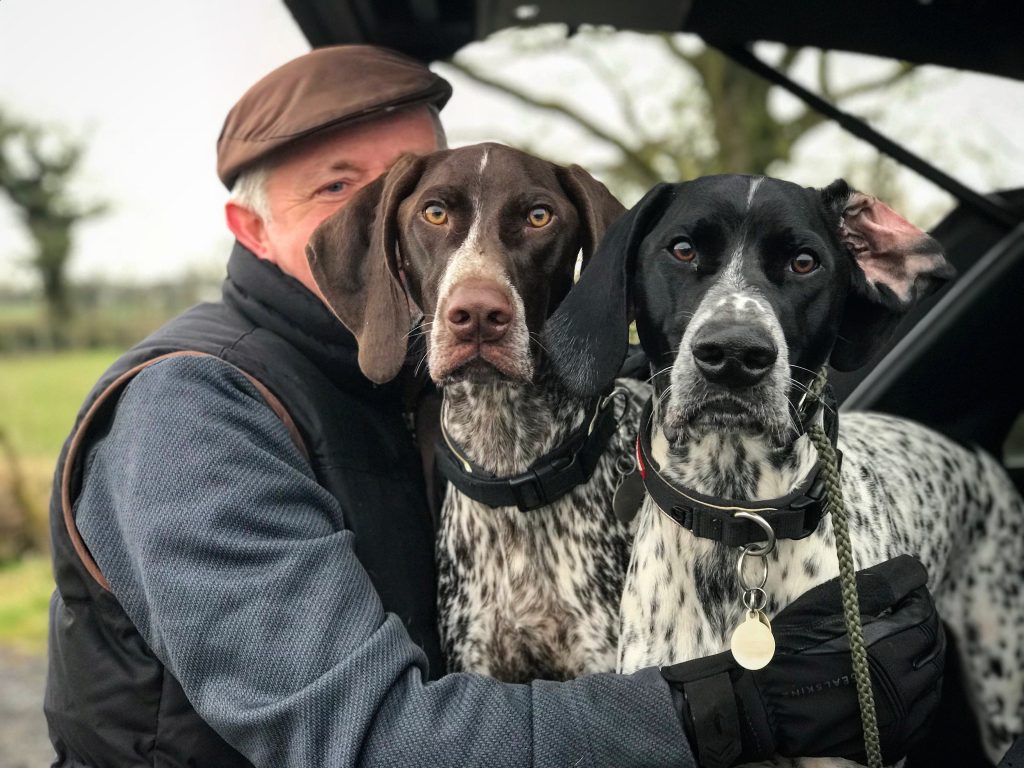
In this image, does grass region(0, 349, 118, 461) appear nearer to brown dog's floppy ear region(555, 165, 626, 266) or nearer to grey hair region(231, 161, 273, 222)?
grey hair region(231, 161, 273, 222)

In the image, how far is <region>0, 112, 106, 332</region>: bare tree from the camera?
12078 millimetres

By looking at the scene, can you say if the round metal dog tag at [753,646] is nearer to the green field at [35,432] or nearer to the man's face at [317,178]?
the man's face at [317,178]

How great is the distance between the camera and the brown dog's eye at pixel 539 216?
2.23m

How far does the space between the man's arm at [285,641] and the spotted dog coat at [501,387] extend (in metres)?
0.40

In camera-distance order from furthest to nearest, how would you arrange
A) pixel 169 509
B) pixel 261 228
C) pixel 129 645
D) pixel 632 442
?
1. pixel 261 228
2. pixel 632 442
3. pixel 129 645
4. pixel 169 509

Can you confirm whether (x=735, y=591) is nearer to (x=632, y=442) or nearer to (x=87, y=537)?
(x=632, y=442)

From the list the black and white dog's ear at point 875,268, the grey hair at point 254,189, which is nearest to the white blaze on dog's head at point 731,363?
the black and white dog's ear at point 875,268

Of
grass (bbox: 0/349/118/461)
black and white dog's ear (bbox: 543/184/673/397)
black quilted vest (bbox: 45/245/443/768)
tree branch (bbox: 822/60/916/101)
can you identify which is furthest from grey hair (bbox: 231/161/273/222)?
grass (bbox: 0/349/118/461)

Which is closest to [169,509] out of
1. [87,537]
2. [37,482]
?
[87,537]

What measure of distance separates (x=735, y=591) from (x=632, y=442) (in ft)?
1.94

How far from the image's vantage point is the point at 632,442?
244 cm

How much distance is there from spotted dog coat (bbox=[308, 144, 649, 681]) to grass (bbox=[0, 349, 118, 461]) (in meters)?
Answer: 7.35

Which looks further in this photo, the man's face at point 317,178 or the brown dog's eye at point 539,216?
the man's face at point 317,178

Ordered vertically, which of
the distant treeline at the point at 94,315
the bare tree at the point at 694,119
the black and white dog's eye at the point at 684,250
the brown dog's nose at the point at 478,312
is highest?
the black and white dog's eye at the point at 684,250
